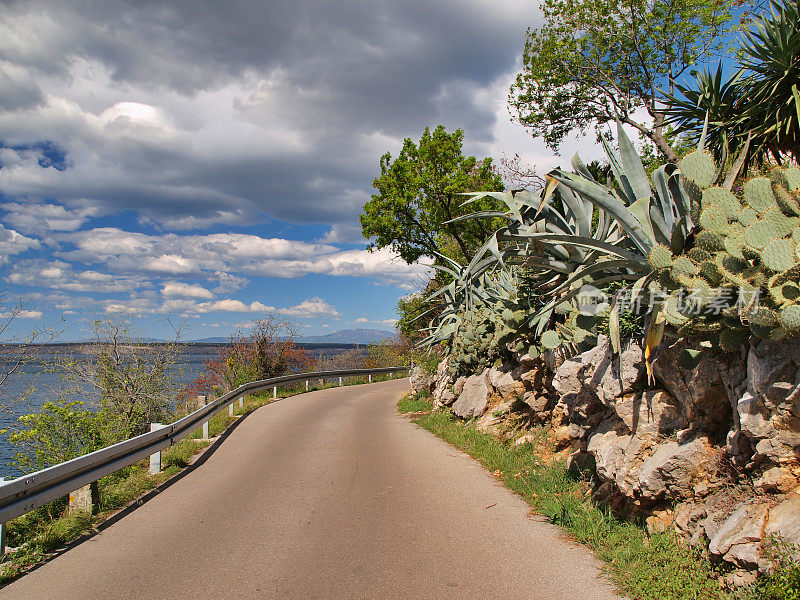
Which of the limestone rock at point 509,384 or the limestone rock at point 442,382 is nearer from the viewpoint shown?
the limestone rock at point 509,384

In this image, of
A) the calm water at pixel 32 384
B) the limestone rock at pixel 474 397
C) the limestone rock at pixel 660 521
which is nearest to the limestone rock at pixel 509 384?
the limestone rock at pixel 474 397

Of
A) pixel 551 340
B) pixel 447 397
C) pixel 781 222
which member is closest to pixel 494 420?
pixel 551 340

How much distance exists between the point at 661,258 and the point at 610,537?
2.76m

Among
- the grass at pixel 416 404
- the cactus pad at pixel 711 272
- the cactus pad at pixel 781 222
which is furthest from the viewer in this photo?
the grass at pixel 416 404

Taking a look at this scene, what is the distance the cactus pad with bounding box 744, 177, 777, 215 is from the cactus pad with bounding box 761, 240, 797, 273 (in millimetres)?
487

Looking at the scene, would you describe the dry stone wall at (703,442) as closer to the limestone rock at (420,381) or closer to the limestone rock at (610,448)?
the limestone rock at (610,448)

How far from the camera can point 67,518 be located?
6363mm

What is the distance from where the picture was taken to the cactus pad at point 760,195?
459 cm

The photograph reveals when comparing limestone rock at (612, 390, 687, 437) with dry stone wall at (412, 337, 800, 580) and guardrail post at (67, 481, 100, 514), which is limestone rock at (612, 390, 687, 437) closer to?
dry stone wall at (412, 337, 800, 580)

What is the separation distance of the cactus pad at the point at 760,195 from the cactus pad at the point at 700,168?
1.92 ft

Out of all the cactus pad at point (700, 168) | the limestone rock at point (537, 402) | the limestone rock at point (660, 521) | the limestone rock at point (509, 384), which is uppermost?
the cactus pad at point (700, 168)

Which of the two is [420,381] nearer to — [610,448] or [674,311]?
[610,448]

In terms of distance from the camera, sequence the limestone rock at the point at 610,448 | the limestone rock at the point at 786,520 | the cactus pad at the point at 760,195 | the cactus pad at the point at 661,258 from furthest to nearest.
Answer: the limestone rock at the point at 610,448 < the cactus pad at the point at 661,258 < the cactus pad at the point at 760,195 < the limestone rock at the point at 786,520

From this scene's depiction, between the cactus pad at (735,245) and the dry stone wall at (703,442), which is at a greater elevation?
the cactus pad at (735,245)
